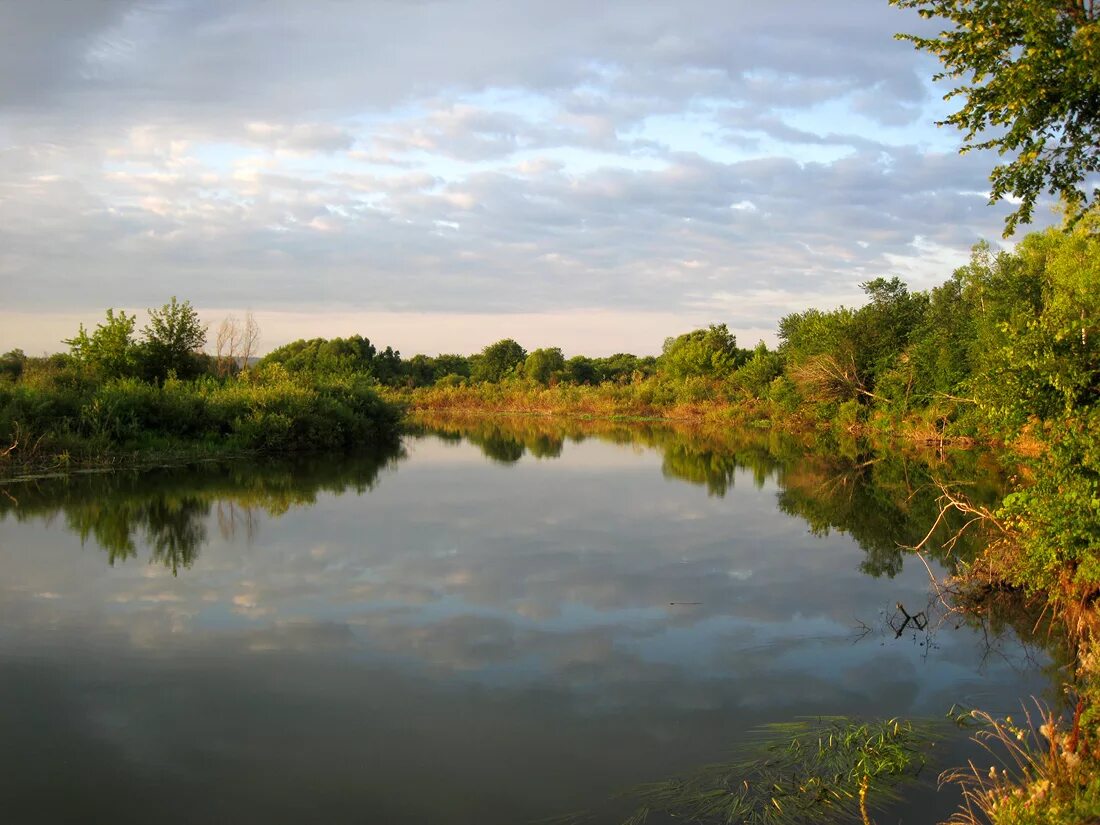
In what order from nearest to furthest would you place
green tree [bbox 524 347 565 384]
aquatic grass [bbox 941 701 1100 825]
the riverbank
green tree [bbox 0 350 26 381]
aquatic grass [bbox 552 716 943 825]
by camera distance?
aquatic grass [bbox 941 701 1100 825] → aquatic grass [bbox 552 716 943 825] → the riverbank → green tree [bbox 0 350 26 381] → green tree [bbox 524 347 565 384]

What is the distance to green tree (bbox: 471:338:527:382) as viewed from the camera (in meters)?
77.2

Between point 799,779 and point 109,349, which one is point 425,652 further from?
point 109,349

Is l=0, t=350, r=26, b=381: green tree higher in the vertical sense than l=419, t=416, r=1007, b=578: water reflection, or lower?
higher

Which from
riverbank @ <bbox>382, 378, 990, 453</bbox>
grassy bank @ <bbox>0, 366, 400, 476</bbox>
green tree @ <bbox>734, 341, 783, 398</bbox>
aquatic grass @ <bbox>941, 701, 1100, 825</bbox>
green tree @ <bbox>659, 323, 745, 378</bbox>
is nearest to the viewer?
aquatic grass @ <bbox>941, 701, 1100, 825</bbox>

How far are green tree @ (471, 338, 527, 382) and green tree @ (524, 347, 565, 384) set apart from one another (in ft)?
6.84

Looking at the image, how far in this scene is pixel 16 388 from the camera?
21.1m

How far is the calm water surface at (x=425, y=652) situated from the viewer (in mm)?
5605

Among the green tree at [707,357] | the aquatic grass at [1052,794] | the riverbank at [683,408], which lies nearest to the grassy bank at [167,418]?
the riverbank at [683,408]

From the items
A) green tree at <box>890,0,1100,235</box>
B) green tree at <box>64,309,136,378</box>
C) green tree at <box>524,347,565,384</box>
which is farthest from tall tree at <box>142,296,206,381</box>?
green tree at <box>524,347,565,384</box>

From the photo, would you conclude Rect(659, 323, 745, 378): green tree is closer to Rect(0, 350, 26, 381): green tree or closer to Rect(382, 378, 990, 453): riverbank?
Rect(382, 378, 990, 453): riverbank

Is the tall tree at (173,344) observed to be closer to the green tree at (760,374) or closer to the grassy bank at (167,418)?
the grassy bank at (167,418)

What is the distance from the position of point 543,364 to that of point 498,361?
610 centimetres

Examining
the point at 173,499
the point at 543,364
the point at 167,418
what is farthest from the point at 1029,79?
the point at 543,364

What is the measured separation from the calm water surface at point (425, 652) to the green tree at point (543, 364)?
5575 cm
